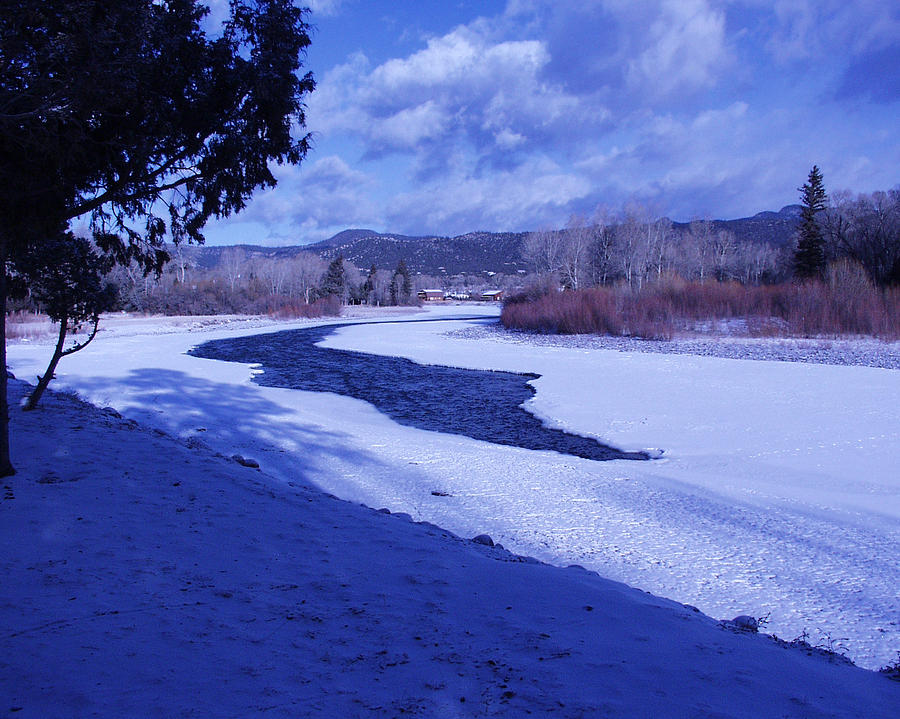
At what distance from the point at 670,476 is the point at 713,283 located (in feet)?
114

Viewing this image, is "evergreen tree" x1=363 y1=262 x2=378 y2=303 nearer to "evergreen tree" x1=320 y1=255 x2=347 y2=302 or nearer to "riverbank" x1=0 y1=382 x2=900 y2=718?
"evergreen tree" x1=320 y1=255 x2=347 y2=302

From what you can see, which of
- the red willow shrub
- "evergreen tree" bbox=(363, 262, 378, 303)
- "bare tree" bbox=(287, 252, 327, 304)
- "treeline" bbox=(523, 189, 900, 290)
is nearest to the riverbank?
the red willow shrub

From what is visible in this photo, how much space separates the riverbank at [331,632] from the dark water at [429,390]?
6.39m

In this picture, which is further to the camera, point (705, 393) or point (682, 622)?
point (705, 393)

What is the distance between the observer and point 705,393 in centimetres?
1519

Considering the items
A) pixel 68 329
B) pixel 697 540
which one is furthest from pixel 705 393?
pixel 68 329

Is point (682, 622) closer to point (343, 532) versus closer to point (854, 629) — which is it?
point (854, 629)

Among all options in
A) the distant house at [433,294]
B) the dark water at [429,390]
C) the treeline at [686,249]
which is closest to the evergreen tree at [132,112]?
the dark water at [429,390]

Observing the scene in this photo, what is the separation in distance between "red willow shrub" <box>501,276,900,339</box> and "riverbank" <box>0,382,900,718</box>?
3096 cm

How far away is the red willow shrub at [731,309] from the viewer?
3028 cm

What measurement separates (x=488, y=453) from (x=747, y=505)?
12.7 feet

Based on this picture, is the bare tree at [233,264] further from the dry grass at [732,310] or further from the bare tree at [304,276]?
the dry grass at [732,310]

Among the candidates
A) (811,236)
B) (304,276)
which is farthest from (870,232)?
(304,276)

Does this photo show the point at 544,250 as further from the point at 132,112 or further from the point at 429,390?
the point at 132,112
